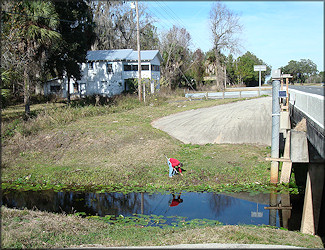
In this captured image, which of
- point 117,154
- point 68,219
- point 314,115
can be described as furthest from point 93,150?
point 314,115

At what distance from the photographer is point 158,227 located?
9422 mm

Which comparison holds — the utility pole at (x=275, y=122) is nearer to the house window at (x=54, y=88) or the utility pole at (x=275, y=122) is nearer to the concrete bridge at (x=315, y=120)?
the concrete bridge at (x=315, y=120)

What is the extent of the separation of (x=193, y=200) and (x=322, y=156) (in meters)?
5.84

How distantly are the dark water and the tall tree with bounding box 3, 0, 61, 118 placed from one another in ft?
39.8

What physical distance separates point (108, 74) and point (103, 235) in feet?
135

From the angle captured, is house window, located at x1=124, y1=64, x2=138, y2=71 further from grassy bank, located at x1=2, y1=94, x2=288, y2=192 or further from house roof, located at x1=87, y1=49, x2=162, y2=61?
grassy bank, located at x1=2, y1=94, x2=288, y2=192

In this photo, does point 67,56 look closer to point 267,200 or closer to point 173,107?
point 173,107

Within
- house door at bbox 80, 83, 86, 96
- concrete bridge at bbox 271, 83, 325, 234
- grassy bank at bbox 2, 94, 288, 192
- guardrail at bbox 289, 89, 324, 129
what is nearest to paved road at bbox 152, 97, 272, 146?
grassy bank at bbox 2, 94, 288, 192

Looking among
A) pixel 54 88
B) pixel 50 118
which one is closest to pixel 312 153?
pixel 50 118

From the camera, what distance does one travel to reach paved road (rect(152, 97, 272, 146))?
66.2 ft

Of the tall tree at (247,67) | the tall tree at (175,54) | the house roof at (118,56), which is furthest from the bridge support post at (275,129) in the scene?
the tall tree at (247,67)

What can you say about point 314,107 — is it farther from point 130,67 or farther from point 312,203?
point 130,67

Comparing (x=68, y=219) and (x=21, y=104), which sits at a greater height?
(x=21, y=104)

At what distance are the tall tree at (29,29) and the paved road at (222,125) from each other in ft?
32.0
